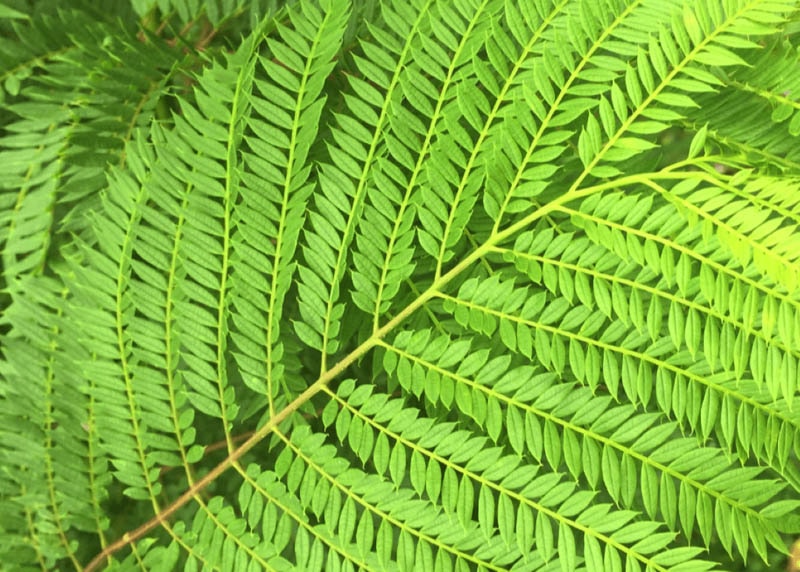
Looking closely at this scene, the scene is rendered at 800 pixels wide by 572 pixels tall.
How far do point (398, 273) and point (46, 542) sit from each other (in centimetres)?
Answer: 55

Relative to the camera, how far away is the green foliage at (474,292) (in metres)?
0.72

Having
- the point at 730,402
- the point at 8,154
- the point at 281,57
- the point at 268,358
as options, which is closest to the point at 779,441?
the point at 730,402

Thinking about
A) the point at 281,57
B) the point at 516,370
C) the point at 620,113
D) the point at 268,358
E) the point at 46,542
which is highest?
the point at 620,113

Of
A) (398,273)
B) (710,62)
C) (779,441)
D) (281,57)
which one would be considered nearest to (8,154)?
(281,57)

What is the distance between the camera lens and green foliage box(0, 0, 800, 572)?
0.72m

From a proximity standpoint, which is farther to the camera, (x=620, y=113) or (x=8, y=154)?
(x=8, y=154)

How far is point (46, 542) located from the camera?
91 centimetres

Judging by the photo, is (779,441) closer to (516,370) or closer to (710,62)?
(516,370)

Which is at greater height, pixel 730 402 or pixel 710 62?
pixel 710 62

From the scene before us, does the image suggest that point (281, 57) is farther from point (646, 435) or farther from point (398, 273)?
point (646, 435)

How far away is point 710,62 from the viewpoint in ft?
2.35

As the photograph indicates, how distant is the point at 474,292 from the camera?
77 cm

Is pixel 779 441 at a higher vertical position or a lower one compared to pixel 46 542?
higher

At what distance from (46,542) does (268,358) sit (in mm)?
387
